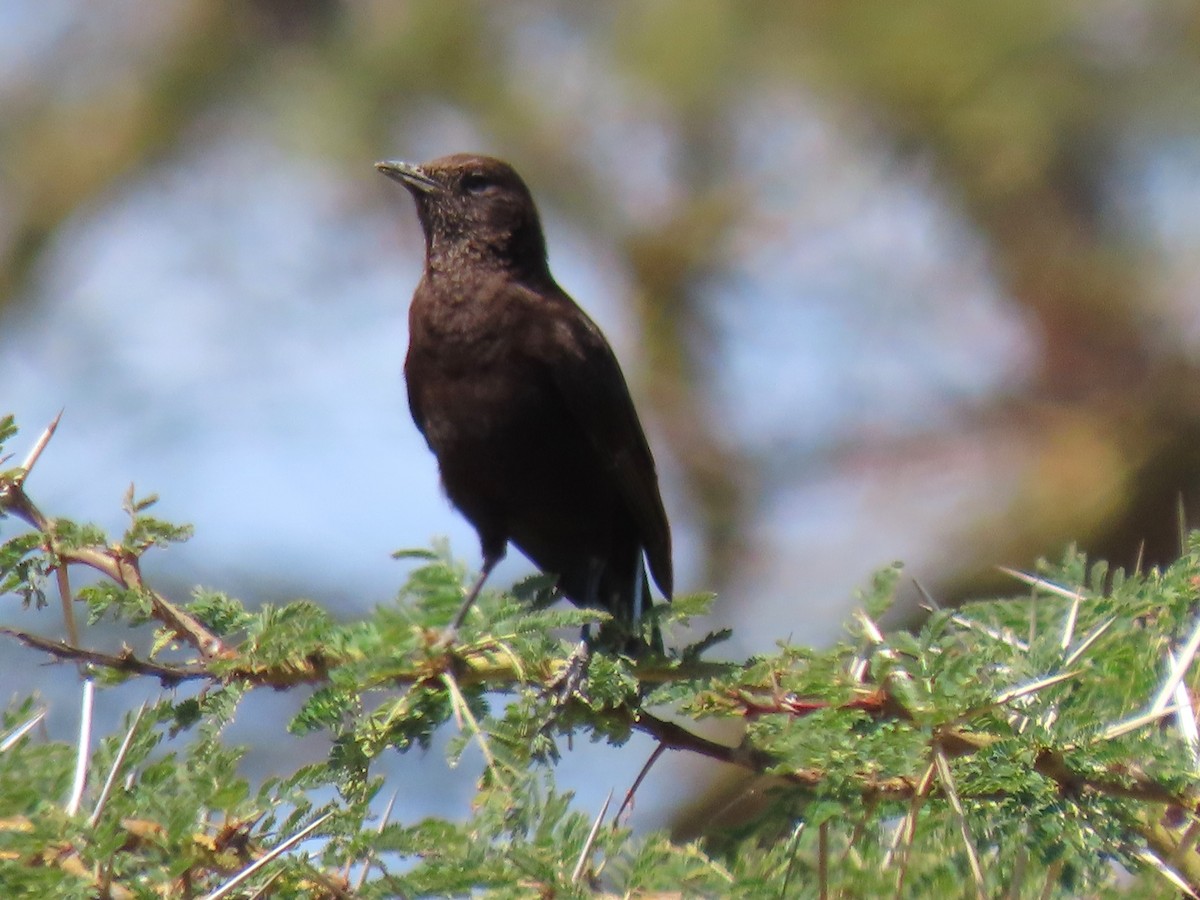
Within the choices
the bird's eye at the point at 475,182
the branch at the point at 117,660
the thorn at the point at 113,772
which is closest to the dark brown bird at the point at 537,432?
the bird's eye at the point at 475,182

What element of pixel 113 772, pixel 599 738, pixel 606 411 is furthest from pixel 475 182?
pixel 113 772

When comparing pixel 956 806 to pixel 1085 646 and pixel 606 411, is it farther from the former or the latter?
pixel 606 411

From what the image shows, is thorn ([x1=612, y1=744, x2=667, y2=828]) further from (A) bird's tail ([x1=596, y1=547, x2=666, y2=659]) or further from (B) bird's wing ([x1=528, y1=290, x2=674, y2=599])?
(B) bird's wing ([x1=528, y1=290, x2=674, y2=599])

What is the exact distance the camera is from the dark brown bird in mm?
4090

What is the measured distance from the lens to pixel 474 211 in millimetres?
4730

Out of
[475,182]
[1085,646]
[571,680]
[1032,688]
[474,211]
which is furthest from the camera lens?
[475,182]

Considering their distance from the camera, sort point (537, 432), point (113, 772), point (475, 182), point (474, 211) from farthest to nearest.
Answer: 1. point (475, 182)
2. point (474, 211)
3. point (537, 432)
4. point (113, 772)

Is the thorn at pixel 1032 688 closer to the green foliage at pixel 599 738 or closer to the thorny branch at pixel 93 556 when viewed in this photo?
the green foliage at pixel 599 738

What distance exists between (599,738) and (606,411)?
5.61 feet

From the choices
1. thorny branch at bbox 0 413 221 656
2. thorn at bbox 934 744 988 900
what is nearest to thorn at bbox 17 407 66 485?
thorny branch at bbox 0 413 221 656

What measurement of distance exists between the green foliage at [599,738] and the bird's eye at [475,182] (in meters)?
2.52

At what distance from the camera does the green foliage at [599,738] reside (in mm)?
1958

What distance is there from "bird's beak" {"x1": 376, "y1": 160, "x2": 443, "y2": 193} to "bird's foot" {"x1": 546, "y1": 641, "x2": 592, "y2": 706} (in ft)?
8.66

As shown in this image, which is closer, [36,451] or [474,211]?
[36,451]
